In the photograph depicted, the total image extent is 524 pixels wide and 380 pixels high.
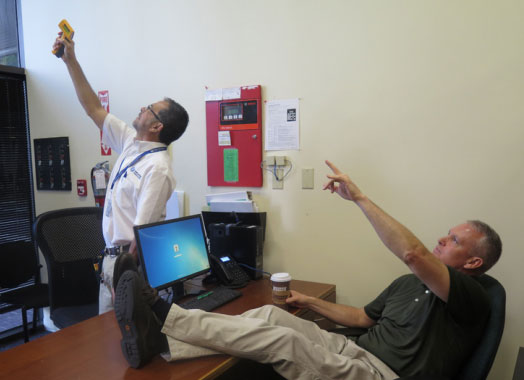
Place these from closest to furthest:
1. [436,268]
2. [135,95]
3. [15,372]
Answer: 1. [15,372]
2. [436,268]
3. [135,95]

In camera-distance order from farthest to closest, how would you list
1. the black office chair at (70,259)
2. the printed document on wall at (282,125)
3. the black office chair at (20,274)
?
the black office chair at (20,274) < the printed document on wall at (282,125) < the black office chair at (70,259)

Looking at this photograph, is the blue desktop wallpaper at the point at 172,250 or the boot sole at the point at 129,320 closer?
the boot sole at the point at 129,320

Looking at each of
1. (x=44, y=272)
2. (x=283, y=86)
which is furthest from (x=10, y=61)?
(x=283, y=86)

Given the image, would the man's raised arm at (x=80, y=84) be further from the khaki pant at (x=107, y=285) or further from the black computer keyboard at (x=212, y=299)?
the black computer keyboard at (x=212, y=299)

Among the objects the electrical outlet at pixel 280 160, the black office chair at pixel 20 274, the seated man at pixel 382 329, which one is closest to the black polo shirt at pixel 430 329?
the seated man at pixel 382 329

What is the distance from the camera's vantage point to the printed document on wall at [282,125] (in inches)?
87.7

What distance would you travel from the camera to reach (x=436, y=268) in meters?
1.28

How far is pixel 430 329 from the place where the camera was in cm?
141

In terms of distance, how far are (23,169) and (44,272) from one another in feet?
3.21

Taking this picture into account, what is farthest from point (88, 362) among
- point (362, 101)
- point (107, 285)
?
point (362, 101)

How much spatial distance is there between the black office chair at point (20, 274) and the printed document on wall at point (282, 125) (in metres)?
1.96

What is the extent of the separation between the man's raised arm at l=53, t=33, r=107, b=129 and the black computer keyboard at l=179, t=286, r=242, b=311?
1287 millimetres

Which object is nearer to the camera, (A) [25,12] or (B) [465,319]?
(B) [465,319]

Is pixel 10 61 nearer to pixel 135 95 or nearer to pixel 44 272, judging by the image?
pixel 135 95
